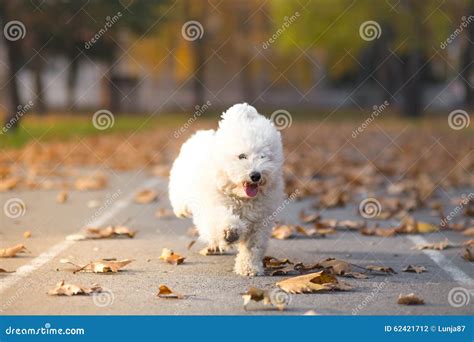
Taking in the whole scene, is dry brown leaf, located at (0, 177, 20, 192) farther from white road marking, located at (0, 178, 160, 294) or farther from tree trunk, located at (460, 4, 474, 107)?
tree trunk, located at (460, 4, 474, 107)

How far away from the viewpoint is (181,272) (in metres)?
7.81

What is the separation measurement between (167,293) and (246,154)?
121cm

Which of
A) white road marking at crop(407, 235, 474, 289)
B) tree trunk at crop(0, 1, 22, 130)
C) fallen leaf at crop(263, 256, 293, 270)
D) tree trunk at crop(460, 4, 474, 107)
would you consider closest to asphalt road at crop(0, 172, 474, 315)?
white road marking at crop(407, 235, 474, 289)

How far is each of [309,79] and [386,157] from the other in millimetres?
34113

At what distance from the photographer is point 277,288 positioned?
703cm

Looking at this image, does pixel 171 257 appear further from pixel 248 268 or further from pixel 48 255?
pixel 48 255

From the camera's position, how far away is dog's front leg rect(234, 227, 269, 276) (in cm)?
758

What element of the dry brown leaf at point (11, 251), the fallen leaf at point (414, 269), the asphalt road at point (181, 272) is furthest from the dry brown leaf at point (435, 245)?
the dry brown leaf at point (11, 251)

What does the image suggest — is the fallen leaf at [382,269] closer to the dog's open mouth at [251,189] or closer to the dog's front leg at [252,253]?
the dog's front leg at [252,253]

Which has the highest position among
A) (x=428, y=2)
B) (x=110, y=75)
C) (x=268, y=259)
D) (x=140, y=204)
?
(x=110, y=75)

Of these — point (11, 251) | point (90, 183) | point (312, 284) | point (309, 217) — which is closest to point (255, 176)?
point (312, 284)

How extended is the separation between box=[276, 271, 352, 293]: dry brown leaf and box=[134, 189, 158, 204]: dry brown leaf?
5794mm
